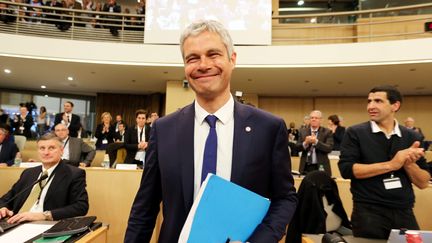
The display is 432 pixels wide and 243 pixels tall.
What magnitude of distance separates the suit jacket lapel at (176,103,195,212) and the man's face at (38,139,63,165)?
1.79m

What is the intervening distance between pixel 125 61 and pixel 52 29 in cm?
222

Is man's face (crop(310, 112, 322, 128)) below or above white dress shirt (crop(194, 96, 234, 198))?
above

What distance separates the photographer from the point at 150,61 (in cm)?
682

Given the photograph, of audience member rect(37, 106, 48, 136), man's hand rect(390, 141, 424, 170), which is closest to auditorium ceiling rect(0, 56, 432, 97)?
audience member rect(37, 106, 48, 136)

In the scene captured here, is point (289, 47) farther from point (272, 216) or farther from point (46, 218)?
point (272, 216)

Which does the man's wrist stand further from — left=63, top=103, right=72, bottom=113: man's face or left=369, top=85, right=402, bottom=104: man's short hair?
left=63, top=103, right=72, bottom=113: man's face

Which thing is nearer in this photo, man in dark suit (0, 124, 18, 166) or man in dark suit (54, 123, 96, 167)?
man in dark suit (54, 123, 96, 167)

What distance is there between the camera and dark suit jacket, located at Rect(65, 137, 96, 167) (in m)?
3.79

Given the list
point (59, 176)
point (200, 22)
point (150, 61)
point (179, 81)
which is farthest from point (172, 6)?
point (200, 22)

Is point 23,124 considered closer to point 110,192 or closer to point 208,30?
point 110,192

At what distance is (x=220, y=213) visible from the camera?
0.77 m

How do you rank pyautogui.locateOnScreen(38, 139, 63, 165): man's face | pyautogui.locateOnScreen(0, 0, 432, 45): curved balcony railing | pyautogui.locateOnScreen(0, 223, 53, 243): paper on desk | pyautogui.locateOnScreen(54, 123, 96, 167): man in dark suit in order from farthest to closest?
pyautogui.locateOnScreen(0, 0, 432, 45): curved balcony railing → pyautogui.locateOnScreen(54, 123, 96, 167): man in dark suit → pyautogui.locateOnScreen(38, 139, 63, 165): man's face → pyautogui.locateOnScreen(0, 223, 53, 243): paper on desk

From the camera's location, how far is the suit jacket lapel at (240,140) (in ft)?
2.99

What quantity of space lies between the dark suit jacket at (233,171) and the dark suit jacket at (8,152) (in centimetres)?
417
